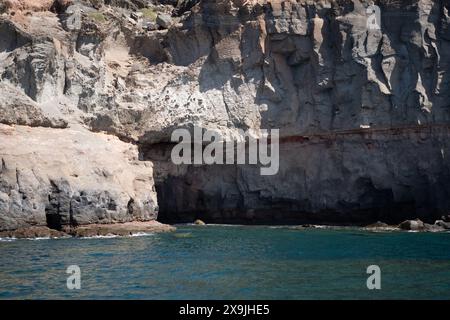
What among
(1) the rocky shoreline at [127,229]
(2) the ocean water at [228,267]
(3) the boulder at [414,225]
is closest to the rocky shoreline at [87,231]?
(1) the rocky shoreline at [127,229]

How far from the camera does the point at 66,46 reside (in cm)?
4353

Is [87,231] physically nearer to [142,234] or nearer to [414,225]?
[142,234]

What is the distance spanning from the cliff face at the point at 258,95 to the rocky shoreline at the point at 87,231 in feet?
7.39

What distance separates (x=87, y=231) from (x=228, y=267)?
14364 mm

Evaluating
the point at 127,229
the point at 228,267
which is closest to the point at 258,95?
the point at 127,229

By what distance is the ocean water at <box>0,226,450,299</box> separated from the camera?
17156 mm

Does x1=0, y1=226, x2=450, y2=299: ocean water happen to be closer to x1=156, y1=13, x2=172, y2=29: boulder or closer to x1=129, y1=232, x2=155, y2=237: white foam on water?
x1=129, y1=232, x2=155, y2=237: white foam on water

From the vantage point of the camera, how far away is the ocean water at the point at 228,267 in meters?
17.2

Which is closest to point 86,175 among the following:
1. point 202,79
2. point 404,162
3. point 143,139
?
point 143,139

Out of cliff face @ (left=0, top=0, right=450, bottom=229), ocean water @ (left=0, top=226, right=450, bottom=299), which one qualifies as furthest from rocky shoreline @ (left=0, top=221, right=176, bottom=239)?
cliff face @ (left=0, top=0, right=450, bottom=229)

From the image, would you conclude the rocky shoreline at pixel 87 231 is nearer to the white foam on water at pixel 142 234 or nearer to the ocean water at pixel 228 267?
the white foam on water at pixel 142 234

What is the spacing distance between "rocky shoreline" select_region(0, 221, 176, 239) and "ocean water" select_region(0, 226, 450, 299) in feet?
6.80

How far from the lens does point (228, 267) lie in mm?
21891

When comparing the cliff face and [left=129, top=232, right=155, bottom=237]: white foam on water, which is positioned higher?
the cliff face
